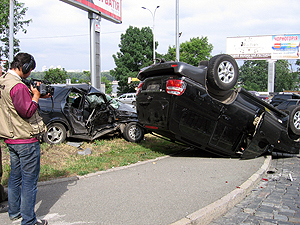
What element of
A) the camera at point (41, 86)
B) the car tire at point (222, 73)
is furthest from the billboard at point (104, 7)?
the camera at point (41, 86)

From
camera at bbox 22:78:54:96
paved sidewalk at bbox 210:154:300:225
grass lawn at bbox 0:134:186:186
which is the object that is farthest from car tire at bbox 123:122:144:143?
camera at bbox 22:78:54:96

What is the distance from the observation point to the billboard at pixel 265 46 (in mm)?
45562

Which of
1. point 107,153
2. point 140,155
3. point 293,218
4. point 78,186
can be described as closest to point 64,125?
point 107,153

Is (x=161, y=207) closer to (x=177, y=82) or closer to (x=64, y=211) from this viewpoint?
(x=64, y=211)

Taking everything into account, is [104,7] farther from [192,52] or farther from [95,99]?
[192,52]

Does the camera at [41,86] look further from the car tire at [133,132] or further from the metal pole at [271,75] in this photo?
the metal pole at [271,75]

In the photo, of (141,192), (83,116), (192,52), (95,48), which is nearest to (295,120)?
(141,192)

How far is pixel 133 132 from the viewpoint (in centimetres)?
A: 877

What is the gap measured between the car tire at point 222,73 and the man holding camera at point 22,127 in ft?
12.5

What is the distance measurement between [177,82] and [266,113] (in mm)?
2521

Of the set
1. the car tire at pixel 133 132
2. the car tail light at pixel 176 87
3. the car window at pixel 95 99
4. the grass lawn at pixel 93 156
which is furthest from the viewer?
the car tire at pixel 133 132

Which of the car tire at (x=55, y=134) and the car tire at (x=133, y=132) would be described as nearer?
the car tire at (x=55, y=134)

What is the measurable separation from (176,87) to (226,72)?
125cm

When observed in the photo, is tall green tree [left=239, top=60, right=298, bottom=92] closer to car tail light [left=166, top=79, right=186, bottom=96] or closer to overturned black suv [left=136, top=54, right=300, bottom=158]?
overturned black suv [left=136, top=54, right=300, bottom=158]
